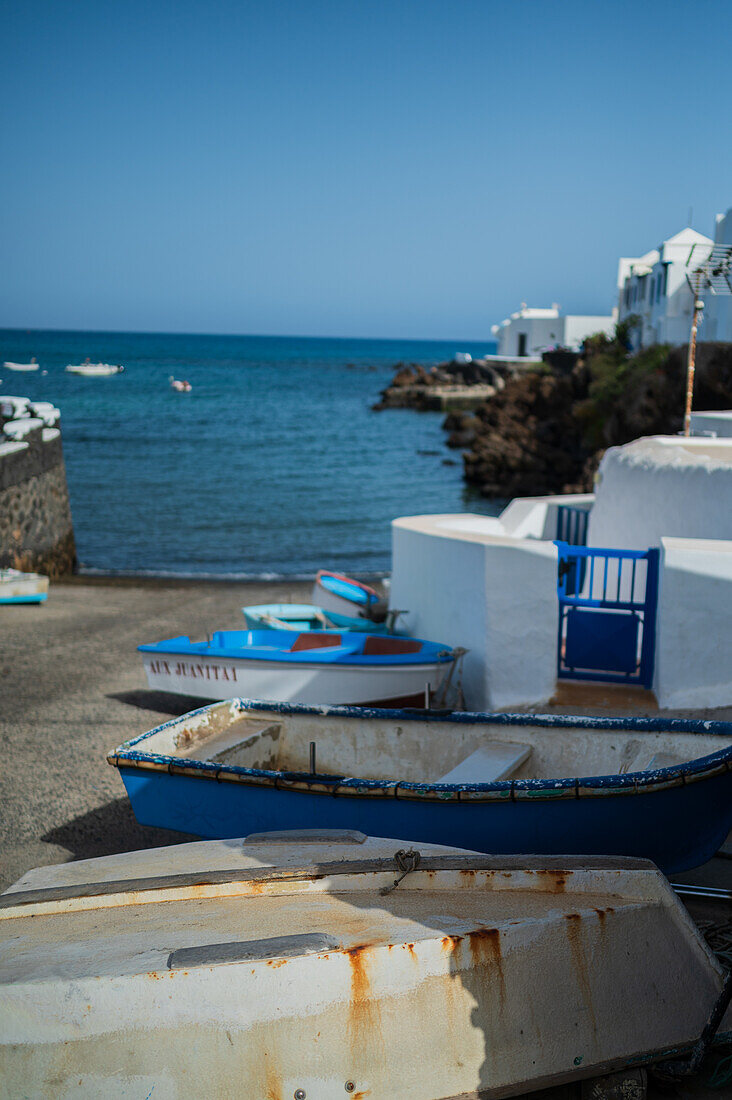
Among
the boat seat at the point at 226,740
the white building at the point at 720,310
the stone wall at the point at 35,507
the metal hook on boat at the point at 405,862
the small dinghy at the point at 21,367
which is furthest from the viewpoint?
the small dinghy at the point at 21,367

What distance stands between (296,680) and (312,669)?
0.19 meters

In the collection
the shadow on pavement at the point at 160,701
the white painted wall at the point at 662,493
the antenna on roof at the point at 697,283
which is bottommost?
the shadow on pavement at the point at 160,701

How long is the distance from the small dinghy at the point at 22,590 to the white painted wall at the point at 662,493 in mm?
8588

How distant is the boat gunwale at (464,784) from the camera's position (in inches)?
178

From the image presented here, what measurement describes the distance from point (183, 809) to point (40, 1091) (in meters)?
2.38

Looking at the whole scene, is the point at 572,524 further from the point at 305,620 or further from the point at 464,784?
the point at 464,784

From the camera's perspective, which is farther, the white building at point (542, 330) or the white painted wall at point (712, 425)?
the white building at point (542, 330)

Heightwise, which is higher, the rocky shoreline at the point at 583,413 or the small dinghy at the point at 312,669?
the rocky shoreline at the point at 583,413

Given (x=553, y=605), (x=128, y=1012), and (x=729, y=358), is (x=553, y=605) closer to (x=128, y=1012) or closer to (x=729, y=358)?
(x=128, y=1012)

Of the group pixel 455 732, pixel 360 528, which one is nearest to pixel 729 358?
pixel 360 528

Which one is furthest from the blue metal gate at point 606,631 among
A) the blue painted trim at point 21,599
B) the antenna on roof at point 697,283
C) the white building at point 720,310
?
the white building at point 720,310

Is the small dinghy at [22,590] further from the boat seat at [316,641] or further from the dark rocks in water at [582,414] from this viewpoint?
the dark rocks in water at [582,414]

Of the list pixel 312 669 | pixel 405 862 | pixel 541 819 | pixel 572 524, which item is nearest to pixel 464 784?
pixel 541 819

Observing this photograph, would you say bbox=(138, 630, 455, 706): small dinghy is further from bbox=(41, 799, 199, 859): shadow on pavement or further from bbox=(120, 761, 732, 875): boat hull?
bbox=(120, 761, 732, 875): boat hull
